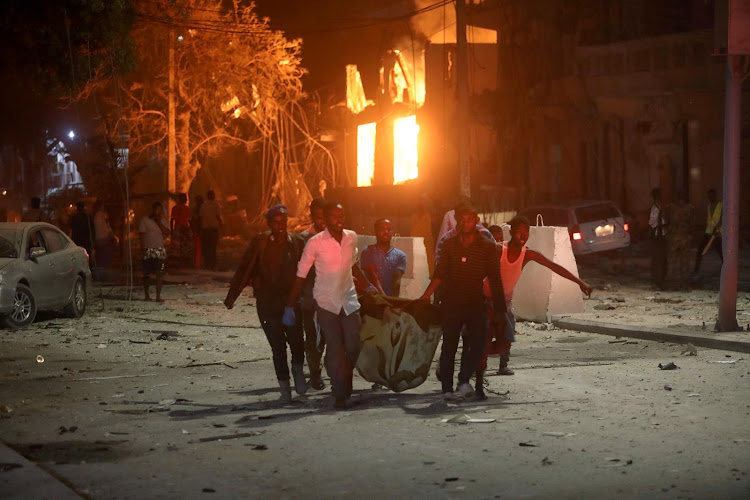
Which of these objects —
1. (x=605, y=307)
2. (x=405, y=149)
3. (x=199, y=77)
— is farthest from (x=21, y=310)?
(x=405, y=149)

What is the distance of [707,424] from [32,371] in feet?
22.8

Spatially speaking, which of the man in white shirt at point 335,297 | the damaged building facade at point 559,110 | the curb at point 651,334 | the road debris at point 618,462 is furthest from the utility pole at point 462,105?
the road debris at point 618,462

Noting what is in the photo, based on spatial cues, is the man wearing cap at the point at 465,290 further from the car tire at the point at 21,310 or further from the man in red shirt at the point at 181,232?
the man in red shirt at the point at 181,232

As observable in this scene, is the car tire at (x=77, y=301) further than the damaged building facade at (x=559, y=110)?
No

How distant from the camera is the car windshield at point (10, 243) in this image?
15.8 meters

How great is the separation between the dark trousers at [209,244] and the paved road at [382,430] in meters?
13.5

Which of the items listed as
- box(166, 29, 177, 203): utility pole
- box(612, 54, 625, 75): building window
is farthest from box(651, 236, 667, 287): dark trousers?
box(166, 29, 177, 203): utility pole

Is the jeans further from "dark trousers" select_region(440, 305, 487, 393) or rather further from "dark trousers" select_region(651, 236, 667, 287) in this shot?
"dark trousers" select_region(651, 236, 667, 287)

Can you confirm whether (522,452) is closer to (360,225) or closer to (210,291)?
(210,291)

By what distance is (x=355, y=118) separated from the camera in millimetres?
42469

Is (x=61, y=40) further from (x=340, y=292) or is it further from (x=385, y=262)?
(x=340, y=292)

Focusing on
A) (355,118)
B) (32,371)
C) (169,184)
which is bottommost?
(32,371)

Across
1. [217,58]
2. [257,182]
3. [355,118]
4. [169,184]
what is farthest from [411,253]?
[257,182]

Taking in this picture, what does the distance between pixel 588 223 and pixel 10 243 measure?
586 inches
